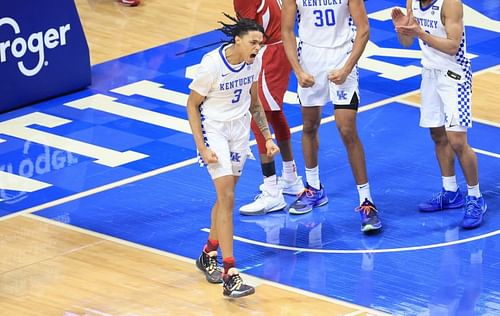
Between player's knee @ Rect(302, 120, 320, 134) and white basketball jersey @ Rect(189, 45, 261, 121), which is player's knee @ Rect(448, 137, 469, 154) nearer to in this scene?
player's knee @ Rect(302, 120, 320, 134)

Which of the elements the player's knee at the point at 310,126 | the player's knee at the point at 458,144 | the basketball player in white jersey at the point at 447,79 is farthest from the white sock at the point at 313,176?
the player's knee at the point at 458,144

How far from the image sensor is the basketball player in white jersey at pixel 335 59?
39.0 feet

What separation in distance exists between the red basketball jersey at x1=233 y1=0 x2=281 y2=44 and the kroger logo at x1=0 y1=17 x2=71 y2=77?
11.7ft

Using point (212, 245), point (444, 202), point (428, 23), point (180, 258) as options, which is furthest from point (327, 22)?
point (180, 258)

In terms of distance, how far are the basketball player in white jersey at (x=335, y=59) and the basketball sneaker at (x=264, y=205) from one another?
77 centimetres

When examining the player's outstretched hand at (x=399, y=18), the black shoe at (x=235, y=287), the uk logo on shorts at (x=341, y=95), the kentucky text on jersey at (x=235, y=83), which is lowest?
the black shoe at (x=235, y=287)

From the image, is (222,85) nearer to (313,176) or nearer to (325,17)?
(325,17)

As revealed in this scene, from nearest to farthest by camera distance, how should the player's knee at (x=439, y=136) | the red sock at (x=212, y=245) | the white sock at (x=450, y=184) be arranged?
the red sock at (x=212, y=245), the player's knee at (x=439, y=136), the white sock at (x=450, y=184)

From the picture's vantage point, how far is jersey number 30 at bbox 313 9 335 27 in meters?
11.9

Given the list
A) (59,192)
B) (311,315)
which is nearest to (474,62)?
(59,192)

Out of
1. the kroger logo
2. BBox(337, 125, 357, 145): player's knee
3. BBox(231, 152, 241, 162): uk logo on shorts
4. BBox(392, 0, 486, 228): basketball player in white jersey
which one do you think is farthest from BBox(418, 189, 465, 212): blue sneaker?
the kroger logo

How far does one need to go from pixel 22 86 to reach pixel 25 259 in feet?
12.9

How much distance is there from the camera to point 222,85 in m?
10.9

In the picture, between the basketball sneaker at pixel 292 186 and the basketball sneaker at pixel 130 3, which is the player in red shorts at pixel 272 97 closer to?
the basketball sneaker at pixel 292 186
